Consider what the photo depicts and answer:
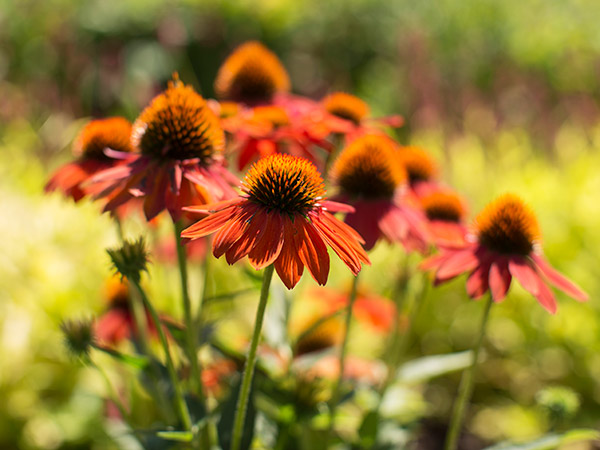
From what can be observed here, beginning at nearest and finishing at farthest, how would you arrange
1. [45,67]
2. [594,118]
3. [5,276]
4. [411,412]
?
[411,412] → [5,276] → [594,118] → [45,67]

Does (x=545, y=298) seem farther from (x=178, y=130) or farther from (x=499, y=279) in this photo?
(x=178, y=130)

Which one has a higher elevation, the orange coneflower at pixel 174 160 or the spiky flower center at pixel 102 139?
the spiky flower center at pixel 102 139

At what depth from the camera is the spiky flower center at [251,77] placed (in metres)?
1.36

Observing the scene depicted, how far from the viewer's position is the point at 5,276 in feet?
6.13

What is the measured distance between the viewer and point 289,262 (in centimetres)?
68

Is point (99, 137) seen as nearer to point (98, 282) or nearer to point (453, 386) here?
point (98, 282)

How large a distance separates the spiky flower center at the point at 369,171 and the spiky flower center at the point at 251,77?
1.39ft

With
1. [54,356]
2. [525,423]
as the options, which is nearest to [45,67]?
[54,356]

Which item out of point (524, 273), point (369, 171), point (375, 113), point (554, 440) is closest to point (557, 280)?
point (524, 273)

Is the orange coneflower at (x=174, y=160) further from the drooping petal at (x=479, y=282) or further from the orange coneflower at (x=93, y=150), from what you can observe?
the drooping petal at (x=479, y=282)

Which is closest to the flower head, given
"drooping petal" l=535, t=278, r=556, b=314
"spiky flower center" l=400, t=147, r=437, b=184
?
"spiky flower center" l=400, t=147, r=437, b=184

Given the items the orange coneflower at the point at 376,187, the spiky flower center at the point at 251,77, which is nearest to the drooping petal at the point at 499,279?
the orange coneflower at the point at 376,187

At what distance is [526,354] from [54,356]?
1457 mm

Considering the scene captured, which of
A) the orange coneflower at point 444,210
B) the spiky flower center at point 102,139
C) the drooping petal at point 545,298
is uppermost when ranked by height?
the orange coneflower at point 444,210
